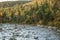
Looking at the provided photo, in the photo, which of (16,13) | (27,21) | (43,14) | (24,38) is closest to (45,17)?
(43,14)

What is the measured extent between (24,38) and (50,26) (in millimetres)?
10899

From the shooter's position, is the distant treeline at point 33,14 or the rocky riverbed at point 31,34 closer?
the rocky riverbed at point 31,34

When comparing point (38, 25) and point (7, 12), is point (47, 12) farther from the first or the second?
point (7, 12)

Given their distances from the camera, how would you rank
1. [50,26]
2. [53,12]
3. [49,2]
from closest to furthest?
[50,26] < [53,12] < [49,2]

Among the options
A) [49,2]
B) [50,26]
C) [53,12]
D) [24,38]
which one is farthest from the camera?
[49,2]

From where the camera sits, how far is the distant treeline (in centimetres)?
3684

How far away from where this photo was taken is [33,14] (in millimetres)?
39000

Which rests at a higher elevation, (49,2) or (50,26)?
(49,2)

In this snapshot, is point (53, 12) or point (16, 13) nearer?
point (53, 12)

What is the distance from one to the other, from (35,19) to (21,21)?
2.83m

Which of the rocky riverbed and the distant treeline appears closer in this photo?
the rocky riverbed

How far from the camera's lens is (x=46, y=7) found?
3850 centimetres

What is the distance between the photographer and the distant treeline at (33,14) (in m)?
36.8

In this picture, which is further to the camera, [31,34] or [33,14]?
[33,14]
